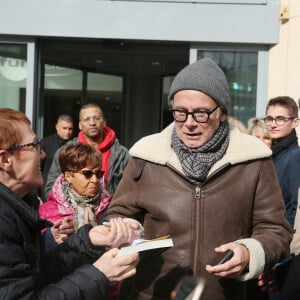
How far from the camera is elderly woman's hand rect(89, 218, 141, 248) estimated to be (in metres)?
1.96

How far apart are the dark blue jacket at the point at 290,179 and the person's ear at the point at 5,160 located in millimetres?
2270

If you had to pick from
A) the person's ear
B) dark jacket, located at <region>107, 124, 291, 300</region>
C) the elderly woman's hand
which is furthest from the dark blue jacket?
the person's ear

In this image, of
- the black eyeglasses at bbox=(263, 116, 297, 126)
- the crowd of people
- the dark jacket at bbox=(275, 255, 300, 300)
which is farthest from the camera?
the black eyeglasses at bbox=(263, 116, 297, 126)

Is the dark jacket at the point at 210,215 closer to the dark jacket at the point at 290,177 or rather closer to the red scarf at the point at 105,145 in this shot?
the dark jacket at the point at 290,177

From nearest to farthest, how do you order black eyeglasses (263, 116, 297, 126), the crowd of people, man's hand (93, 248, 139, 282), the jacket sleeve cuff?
man's hand (93, 248, 139, 282)
the crowd of people
the jacket sleeve cuff
black eyeglasses (263, 116, 297, 126)

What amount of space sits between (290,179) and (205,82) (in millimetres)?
1752

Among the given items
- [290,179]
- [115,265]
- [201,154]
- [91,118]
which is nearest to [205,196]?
[201,154]

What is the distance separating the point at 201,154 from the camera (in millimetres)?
2193

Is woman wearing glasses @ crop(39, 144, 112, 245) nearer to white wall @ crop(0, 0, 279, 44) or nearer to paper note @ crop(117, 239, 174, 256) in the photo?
paper note @ crop(117, 239, 174, 256)

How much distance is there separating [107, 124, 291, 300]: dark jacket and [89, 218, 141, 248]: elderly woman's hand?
19 centimetres

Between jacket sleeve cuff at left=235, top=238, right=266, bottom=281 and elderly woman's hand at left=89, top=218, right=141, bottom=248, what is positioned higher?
elderly woman's hand at left=89, top=218, right=141, bottom=248

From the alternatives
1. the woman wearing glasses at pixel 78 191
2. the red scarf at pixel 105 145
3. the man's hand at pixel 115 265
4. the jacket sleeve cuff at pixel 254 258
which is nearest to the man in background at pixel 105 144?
the red scarf at pixel 105 145

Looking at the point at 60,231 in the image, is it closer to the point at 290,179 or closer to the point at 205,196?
the point at 205,196

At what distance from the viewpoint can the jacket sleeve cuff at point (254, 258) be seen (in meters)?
2.00
